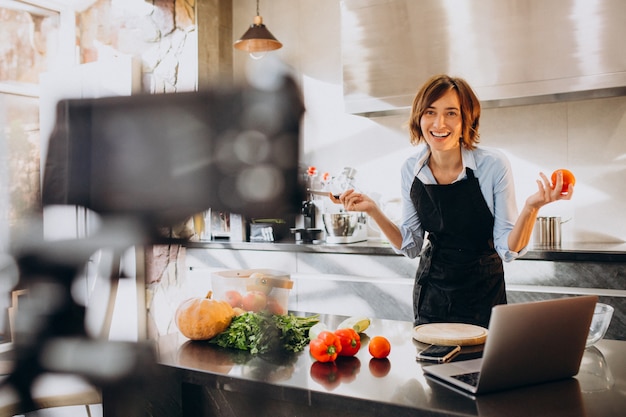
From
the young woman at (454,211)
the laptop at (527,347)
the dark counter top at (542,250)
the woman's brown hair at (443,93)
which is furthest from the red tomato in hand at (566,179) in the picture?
the dark counter top at (542,250)

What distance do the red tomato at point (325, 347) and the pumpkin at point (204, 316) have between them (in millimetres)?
187

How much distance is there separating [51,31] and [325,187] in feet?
11.6

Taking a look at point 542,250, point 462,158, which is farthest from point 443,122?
point 542,250

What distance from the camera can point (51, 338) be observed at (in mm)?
447

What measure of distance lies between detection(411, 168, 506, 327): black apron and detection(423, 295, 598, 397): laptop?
84 cm

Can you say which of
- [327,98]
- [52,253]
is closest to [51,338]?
[52,253]

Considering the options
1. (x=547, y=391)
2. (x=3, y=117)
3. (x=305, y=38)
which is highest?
(x=305, y=38)

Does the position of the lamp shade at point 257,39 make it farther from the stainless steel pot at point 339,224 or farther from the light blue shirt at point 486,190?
the light blue shirt at point 486,190

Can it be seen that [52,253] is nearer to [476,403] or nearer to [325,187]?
[476,403]

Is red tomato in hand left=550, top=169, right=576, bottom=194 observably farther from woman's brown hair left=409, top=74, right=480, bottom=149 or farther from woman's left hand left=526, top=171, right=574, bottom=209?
woman's brown hair left=409, top=74, right=480, bottom=149

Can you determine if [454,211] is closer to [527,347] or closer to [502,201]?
[502,201]

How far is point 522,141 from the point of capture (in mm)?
3322

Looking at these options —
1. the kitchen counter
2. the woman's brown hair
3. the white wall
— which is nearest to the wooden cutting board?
the kitchen counter

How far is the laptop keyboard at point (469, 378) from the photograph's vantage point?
1.01 m
